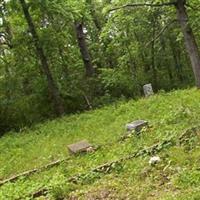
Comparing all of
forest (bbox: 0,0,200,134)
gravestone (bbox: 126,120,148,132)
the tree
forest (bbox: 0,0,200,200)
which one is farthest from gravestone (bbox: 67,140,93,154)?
the tree

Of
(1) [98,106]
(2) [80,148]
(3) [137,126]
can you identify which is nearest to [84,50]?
(1) [98,106]

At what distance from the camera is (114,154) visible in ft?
34.7

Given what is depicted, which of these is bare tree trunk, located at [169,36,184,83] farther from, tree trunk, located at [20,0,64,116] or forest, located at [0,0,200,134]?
tree trunk, located at [20,0,64,116]

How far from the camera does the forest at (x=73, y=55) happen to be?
701 inches

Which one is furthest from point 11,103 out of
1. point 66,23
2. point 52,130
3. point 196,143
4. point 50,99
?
point 196,143

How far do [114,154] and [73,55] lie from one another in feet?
47.1

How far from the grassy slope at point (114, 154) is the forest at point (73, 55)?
7.44 feet

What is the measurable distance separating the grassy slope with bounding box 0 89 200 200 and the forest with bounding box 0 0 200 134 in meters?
2.27

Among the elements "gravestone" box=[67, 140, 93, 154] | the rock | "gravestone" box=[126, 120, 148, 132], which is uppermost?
"gravestone" box=[126, 120, 148, 132]

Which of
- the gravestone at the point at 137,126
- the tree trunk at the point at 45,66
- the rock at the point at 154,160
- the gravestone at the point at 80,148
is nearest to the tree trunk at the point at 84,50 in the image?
the tree trunk at the point at 45,66

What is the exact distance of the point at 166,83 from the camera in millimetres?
25109

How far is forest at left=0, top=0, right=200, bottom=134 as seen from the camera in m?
17.8

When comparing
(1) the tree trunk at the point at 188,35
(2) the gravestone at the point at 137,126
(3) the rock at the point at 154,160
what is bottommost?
(3) the rock at the point at 154,160

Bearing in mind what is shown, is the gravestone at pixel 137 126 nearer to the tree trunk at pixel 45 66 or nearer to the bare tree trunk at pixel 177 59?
the tree trunk at pixel 45 66
